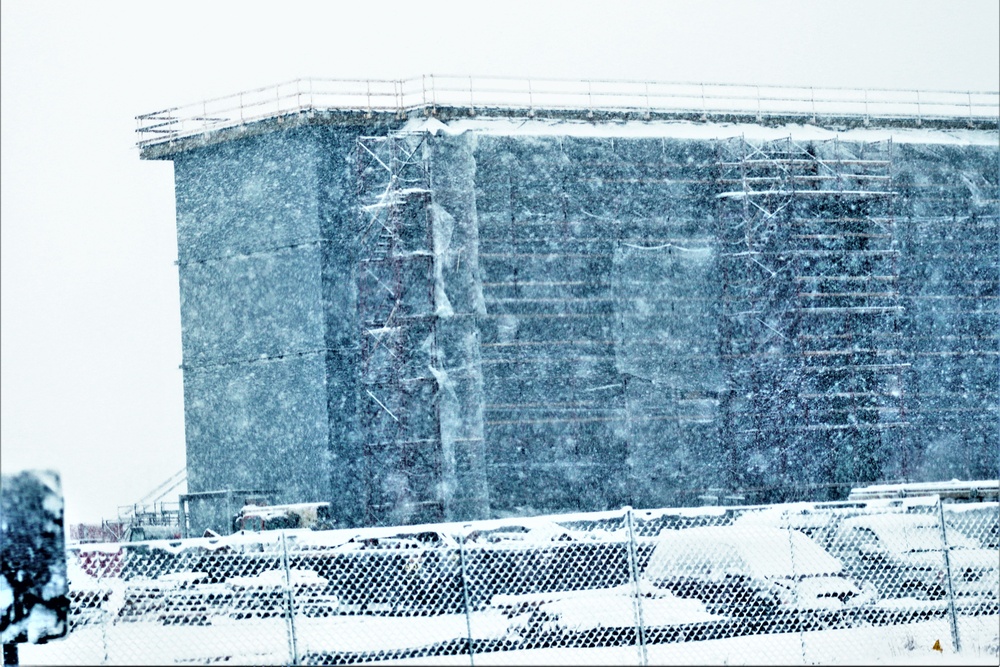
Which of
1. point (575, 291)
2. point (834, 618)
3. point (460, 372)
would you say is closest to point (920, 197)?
point (575, 291)

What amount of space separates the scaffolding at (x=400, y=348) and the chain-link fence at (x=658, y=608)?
29.2 ft

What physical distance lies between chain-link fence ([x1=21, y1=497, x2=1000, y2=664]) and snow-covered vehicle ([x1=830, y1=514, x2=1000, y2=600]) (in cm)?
3

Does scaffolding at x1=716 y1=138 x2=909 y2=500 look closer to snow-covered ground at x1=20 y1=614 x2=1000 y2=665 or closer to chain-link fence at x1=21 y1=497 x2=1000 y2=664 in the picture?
chain-link fence at x1=21 y1=497 x2=1000 y2=664

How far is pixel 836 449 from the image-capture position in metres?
37.8

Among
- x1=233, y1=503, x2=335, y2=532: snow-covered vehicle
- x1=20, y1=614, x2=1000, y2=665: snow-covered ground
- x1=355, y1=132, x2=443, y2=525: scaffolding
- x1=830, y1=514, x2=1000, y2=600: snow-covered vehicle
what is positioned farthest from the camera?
x1=355, y1=132, x2=443, y2=525: scaffolding

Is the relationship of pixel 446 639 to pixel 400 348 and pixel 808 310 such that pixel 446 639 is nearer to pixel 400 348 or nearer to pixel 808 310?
pixel 400 348

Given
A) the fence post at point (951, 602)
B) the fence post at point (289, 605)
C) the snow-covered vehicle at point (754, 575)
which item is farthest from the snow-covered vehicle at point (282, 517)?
the fence post at point (951, 602)

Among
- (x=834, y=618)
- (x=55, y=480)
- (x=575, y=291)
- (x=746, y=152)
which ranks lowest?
(x=834, y=618)

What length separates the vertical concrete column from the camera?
35.3m

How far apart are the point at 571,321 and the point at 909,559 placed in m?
14.0

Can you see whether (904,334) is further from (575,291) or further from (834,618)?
(834,618)

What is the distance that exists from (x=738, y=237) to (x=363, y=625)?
18128 millimetres

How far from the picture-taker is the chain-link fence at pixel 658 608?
60.5ft

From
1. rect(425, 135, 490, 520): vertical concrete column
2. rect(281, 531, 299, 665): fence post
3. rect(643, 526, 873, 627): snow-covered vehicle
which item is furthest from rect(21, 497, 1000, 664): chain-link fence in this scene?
rect(425, 135, 490, 520): vertical concrete column
